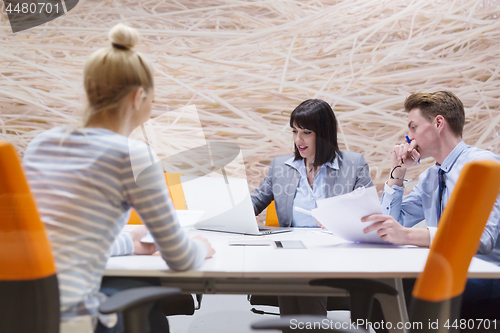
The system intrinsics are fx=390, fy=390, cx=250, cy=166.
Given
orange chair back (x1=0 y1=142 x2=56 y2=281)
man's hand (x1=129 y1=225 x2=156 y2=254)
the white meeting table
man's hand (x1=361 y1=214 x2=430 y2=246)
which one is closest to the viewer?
orange chair back (x1=0 y1=142 x2=56 y2=281)

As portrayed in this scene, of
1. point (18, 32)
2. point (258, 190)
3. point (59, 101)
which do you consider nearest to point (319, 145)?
point (258, 190)

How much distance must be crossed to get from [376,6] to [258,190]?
1.80 m

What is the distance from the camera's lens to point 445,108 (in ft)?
5.61

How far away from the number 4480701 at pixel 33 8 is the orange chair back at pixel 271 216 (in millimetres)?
2291

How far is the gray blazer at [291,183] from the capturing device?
220 centimetres

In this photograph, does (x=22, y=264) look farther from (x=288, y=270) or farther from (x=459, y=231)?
(x=459, y=231)

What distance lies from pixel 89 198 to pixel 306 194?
1.50 m

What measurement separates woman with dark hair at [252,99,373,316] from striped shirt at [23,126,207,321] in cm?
130

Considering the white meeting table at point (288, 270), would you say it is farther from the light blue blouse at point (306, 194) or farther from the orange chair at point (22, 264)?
the light blue blouse at point (306, 194)

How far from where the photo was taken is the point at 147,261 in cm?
106

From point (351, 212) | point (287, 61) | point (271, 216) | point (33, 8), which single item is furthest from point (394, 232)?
point (33, 8)

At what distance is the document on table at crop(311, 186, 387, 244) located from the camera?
1203 millimetres

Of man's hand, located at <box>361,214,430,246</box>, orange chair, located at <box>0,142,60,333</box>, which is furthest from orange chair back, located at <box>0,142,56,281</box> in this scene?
man's hand, located at <box>361,214,430,246</box>

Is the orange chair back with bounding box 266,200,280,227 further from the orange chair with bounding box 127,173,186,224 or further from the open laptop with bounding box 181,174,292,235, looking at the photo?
the orange chair with bounding box 127,173,186,224
